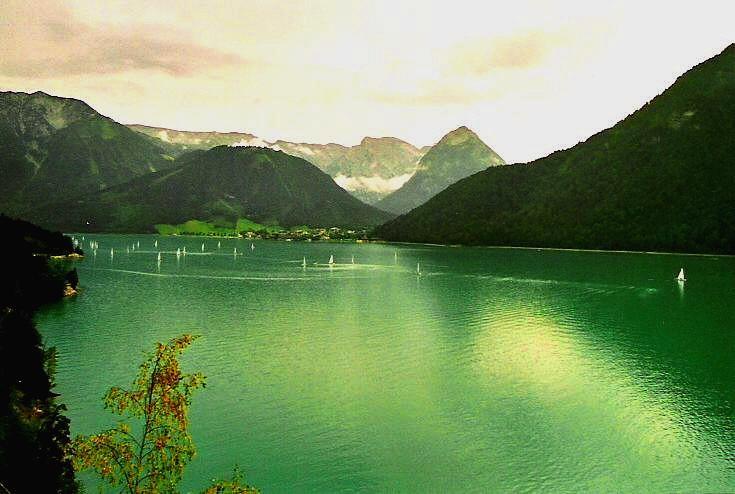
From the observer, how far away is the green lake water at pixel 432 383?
105 feet

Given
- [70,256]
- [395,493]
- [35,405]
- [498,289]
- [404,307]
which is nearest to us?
[395,493]

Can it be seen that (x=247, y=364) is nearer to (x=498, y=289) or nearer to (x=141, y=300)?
(x=141, y=300)

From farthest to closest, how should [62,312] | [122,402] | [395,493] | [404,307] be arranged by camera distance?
[404,307]
[62,312]
[395,493]
[122,402]

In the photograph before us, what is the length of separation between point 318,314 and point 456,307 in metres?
24.8

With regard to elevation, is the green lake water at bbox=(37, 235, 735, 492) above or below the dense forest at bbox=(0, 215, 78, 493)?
below

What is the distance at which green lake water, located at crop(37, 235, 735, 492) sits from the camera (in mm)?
32094

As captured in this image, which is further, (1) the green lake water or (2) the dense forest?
(1) the green lake water

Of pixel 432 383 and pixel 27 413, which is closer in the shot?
pixel 27 413

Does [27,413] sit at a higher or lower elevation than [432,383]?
higher

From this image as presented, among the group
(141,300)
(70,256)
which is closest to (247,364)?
(141,300)

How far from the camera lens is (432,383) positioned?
162 ft

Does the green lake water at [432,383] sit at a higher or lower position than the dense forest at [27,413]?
lower

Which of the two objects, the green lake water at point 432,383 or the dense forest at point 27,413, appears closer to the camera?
the dense forest at point 27,413

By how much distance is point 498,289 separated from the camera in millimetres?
120125
